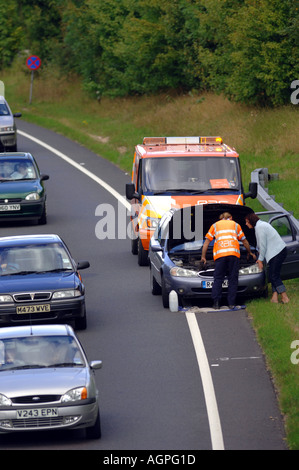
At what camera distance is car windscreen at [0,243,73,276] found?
19406mm

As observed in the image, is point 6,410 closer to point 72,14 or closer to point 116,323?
point 116,323

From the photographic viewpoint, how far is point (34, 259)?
64.5 feet

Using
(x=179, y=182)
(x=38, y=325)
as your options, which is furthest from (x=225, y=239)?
(x=38, y=325)

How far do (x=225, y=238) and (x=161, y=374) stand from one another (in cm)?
410

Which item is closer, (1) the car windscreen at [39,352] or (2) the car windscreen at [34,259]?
(1) the car windscreen at [39,352]

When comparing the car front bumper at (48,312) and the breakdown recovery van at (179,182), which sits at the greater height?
the breakdown recovery van at (179,182)

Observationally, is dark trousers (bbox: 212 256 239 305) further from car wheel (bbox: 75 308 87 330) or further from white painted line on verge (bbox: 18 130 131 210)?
white painted line on verge (bbox: 18 130 131 210)

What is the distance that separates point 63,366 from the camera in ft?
44.9

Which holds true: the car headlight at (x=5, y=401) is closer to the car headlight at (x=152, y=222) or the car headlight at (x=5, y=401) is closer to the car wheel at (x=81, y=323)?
the car wheel at (x=81, y=323)

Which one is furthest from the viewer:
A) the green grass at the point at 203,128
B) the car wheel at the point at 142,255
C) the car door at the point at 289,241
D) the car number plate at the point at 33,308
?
the car wheel at the point at 142,255

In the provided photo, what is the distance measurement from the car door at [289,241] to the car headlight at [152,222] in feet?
9.22

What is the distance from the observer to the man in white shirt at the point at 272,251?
19797 millimetres

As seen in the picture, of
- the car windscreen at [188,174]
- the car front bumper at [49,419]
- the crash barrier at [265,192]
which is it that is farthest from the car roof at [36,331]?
the car windscreen at [188,174]

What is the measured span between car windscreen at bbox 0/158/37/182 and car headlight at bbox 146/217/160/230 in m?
7.39
